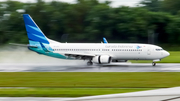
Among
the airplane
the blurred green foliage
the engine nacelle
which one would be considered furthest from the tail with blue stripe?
the blurred green foliage

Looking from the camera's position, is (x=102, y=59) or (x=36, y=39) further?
(x=36, y=39)

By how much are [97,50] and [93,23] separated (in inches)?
1580

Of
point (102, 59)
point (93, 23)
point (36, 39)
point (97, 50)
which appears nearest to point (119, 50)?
point (102, 59)

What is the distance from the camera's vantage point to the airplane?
1299 inches

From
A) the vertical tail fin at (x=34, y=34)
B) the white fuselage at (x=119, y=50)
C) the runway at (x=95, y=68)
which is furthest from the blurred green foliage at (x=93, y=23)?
the runway at (x=95, y=68)

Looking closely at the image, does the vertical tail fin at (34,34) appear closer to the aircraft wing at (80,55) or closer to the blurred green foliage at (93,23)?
the aircraft wing at (80,55)

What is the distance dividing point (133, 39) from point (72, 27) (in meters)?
17.9

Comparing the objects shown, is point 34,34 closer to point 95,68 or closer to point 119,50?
point 119,50

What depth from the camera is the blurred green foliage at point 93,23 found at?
70312 millimetres

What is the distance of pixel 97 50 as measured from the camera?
3506 centimetres

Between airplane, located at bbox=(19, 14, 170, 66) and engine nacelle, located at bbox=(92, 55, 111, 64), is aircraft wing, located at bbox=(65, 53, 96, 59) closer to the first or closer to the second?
airplane, located at bbox=(19, 14, 170, 66)

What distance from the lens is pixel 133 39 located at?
6738 cm

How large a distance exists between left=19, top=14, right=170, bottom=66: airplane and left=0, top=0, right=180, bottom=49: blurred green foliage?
3347 centimetres

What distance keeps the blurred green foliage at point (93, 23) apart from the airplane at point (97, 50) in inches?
1318
